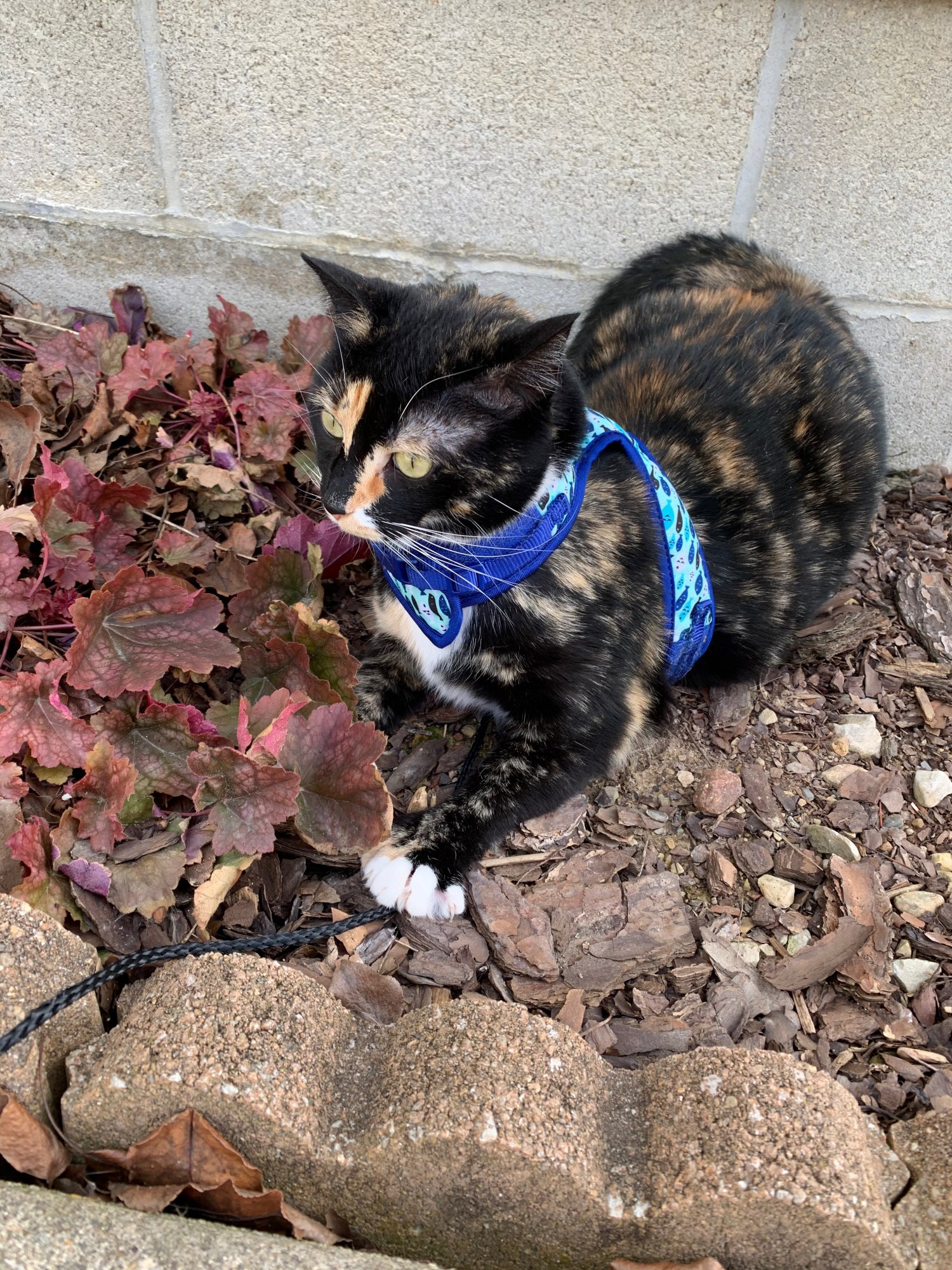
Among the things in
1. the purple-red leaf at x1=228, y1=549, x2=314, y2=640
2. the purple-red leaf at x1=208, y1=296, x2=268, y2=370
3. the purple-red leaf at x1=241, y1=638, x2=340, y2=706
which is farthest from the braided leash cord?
the purple-red leaf at x1=208, y1=296, x2=268, y2=370

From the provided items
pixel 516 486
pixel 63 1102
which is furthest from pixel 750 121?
pixel 63 1102

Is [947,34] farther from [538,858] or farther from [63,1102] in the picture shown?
[63,1102]

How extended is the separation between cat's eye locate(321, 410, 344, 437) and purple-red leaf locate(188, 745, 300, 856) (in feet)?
2.09

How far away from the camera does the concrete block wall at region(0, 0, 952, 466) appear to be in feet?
7.71

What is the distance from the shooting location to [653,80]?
2396 millimetres

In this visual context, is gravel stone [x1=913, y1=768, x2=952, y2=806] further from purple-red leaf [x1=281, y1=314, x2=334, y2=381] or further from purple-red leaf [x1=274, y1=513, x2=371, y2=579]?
purple-red leaf [x1=281, y1=314, x2=334, y2=381]

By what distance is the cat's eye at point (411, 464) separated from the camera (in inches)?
65.7

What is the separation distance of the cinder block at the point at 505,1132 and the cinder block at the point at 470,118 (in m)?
2.11

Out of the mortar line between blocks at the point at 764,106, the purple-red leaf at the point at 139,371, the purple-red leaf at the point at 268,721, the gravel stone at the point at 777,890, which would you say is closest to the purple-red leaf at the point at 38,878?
the purple-red leaf at the point at 268,721

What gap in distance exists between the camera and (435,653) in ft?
6.73

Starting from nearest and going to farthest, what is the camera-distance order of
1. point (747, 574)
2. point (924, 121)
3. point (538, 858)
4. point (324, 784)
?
point (324, 784) → point (538, 858) → point (747, 574) → point (924, 121)

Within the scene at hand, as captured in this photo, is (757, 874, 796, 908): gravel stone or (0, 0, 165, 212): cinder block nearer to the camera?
(757, 874, 796, 908): gravel stone

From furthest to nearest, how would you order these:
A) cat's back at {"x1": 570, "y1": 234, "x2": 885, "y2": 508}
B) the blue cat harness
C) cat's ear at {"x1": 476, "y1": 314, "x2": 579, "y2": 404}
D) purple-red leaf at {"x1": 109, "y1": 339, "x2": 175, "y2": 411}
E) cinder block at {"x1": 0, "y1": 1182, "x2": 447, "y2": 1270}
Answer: purple-red leaf at {"x1": 109, "y1": 339, "x2": 175, "y2": 411} < cat's back at {"x1": 570, "y1": 234, "x2": 885, "y2": 508} < the blue cat harness < cat's ear at {"x1": 476, "y1": 314, "x2": 579, "y2": 404} < cinder block at {"x1": 0, "y1": 1182, "x2": 447, "y2": 1270}

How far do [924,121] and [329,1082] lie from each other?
2698 mm
